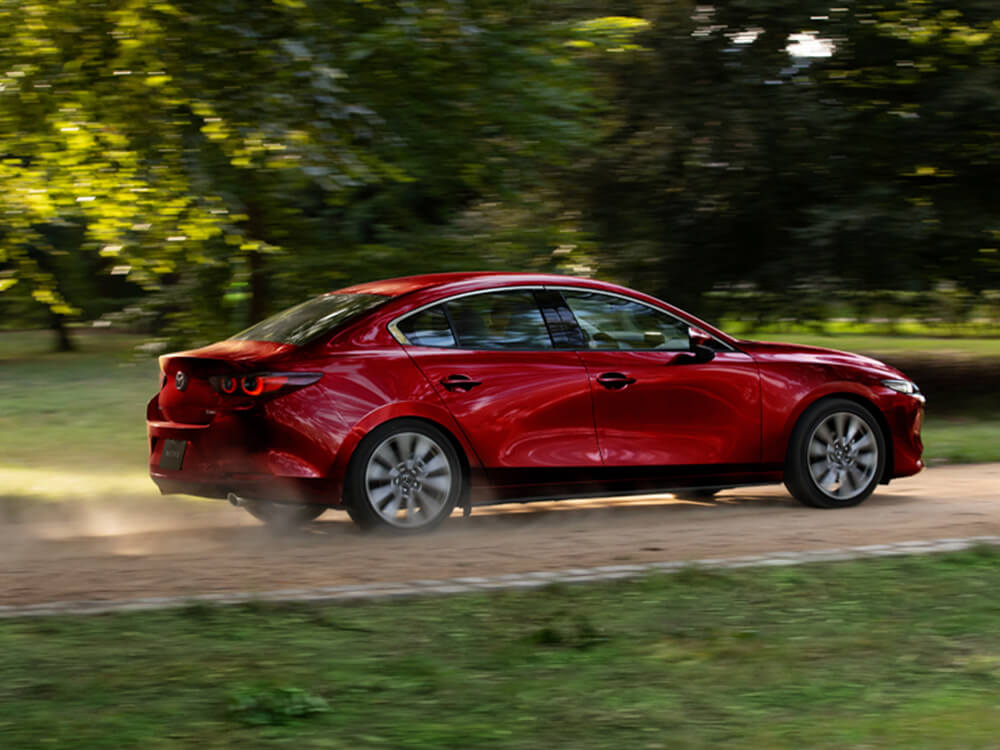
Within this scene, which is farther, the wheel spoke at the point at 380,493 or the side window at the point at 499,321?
the side window at the point at 499,321

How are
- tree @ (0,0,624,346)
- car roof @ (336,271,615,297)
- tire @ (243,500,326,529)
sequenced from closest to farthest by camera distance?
car roof @ (336,271,615,297)
tire @ (243,500,326,529)
tree @ (0,0,624,346)

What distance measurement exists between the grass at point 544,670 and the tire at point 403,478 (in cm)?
184

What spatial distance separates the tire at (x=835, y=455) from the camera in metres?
9.70

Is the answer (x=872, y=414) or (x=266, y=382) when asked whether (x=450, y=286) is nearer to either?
(x=266, y=382)

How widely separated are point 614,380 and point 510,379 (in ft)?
2.27

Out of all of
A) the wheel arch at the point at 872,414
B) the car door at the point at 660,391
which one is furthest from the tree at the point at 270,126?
the wheel arch at the point at 872,414

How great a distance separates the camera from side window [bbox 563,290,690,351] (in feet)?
30.3

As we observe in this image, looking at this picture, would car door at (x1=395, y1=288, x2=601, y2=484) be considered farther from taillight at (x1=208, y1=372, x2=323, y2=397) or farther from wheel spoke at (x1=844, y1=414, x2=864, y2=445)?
wheel spoke at (x1=844, y1=414, x2=864, y2=445)

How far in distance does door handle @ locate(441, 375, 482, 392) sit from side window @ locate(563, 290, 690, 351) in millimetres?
864

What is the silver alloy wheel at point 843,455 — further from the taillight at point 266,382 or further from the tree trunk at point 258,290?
the tree trunk at point 258,290

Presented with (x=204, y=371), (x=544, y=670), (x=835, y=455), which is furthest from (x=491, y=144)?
(x=544, y=670)

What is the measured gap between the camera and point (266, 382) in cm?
821

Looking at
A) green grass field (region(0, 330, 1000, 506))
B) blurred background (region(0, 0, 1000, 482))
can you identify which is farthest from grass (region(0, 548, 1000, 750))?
green grass field (region(0, 330, 1000, 506))

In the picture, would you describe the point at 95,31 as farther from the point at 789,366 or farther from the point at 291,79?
the point at 789,366
